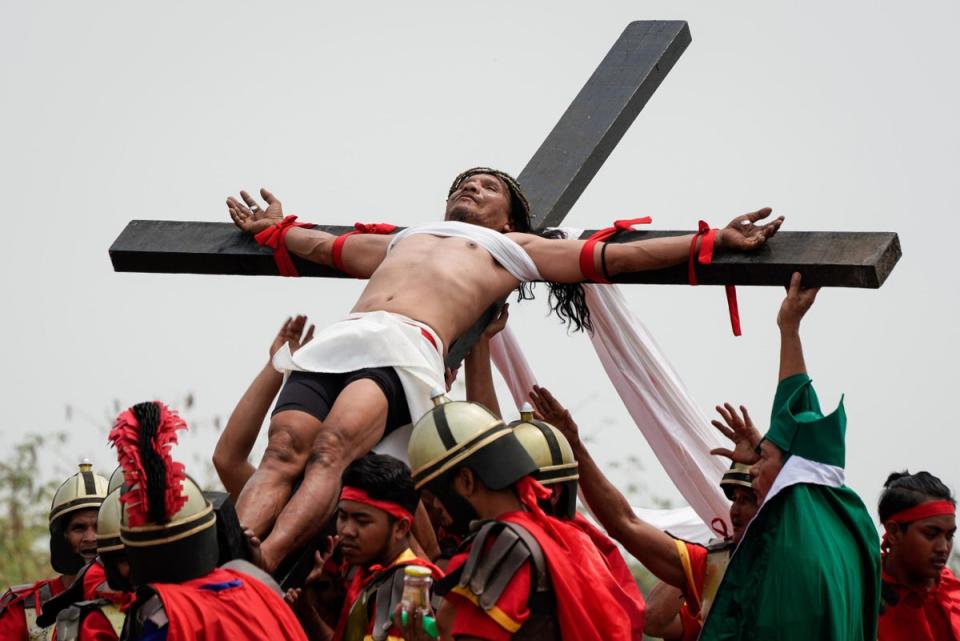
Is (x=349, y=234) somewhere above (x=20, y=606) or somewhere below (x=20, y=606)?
above

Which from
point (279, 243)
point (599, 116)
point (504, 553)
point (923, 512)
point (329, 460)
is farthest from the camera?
point (599, 116)

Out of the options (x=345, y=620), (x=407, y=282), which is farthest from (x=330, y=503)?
(x=407, y=282)

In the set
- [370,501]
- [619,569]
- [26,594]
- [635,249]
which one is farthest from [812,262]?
[26,594]

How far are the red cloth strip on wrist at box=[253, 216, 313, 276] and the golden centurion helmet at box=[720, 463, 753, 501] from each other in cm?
225

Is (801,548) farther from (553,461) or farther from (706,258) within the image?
(706,258)

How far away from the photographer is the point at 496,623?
520 cm

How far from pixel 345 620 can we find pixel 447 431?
84cm

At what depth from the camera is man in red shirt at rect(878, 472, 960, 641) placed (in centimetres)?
699

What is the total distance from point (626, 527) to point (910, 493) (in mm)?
1072

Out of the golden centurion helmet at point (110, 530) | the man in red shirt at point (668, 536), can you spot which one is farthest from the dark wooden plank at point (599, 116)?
the golden centurion helmet at point (110, 530)

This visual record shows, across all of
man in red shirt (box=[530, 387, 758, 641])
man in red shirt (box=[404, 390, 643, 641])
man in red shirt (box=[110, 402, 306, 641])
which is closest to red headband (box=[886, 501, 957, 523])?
man in red shirt (box=[530, 387, 758, 641])

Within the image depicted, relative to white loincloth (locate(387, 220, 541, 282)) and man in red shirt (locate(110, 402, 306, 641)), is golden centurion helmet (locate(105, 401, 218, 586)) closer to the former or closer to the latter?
man in red shirt (locate(110, 402, 306, 641))

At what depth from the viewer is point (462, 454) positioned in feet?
17.9

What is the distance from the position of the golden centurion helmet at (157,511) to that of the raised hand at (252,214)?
3122 mm
